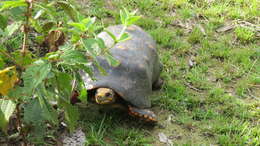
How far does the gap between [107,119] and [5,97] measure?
1423mm

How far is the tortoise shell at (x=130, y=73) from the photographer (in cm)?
310

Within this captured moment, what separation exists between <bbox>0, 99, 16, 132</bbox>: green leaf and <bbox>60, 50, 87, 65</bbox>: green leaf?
37cm

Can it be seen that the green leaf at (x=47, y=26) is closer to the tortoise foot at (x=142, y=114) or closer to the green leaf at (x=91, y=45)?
the green leaf at (x=91, y=45)

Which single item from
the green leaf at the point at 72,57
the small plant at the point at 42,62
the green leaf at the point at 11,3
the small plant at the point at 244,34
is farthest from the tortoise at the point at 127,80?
the small plant at the point at 244,34

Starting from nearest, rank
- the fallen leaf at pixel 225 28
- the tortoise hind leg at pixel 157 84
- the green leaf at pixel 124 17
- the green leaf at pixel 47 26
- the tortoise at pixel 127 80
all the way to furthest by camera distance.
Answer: the green leaf at pixel 124 17
the green leaf at pixel 47 26
the tortoise at pixel 127 80
the tortoise hind leg at pixel 157 84
the fallen leaf at pixel 225 28

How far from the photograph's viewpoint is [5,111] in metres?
1.83

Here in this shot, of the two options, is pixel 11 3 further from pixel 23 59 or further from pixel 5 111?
pixel 5 111

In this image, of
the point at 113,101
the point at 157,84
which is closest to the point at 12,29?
the point at 113,101

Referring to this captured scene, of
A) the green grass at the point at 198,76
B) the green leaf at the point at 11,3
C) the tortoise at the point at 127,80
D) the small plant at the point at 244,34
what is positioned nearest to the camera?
the green leaf at the point at 11,3

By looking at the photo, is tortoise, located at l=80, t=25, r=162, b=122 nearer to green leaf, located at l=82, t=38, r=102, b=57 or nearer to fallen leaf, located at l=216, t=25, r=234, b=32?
green leaf, located at l=82, t=38, r=102, b=57

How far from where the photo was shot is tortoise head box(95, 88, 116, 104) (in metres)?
2.95

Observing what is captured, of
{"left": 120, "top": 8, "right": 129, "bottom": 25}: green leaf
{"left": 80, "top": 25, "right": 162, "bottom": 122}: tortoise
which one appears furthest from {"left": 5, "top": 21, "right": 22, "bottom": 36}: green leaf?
{"left": 80, "top": 25, "right": 162, "bottom": 122}: tortoise

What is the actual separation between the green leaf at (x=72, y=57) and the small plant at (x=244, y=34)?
11.5 feet

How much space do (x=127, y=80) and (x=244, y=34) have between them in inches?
95.1
